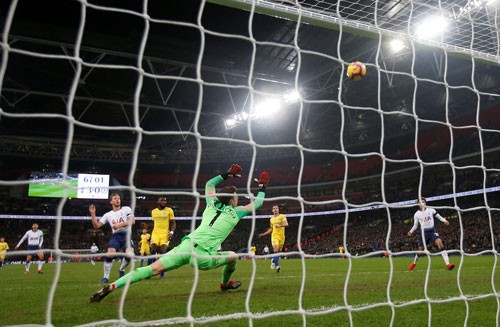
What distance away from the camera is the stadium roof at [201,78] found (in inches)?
508

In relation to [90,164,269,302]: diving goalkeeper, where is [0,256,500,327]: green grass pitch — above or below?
below

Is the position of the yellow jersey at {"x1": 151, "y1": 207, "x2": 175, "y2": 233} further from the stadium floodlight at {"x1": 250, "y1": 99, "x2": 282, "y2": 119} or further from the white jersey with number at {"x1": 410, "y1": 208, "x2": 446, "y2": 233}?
the stadium floodlight at {"x1": 250, "y1": 99, "x2": 282, "y2": 119}

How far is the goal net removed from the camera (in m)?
2.99

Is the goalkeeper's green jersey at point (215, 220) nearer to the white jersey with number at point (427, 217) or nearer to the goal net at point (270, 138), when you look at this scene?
the goal net at point (270, 138)

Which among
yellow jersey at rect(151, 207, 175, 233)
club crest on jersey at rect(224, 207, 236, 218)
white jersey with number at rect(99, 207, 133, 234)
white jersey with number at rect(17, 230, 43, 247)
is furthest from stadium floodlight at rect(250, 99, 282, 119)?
club crest on jersey at rect(224, 207, 236, 218)

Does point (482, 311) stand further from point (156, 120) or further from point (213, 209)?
point (156, 120)

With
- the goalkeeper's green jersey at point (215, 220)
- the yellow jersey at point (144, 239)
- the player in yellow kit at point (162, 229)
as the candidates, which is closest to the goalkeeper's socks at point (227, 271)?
the goalkeeper's green jersey at point (215, 220)

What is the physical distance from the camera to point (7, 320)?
4113mm

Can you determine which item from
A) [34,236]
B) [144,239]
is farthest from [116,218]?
[34,236]

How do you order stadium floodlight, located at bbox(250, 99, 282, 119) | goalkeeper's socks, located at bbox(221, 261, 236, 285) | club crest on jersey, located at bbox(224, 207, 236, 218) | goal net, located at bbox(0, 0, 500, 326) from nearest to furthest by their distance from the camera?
1. goal net, located at bbox(0, 0, 500, 326)
2. club crest on jersey, located at bbox(224, 207, 236, 218)
3. goalkeeper's socks, located at bbox(221, 261, 236, 285)
4. stadium floodlight, located at bbox(250, 99, 282, 119)

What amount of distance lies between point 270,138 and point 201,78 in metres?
20.7

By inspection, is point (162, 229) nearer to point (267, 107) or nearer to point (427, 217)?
point (427, 217)

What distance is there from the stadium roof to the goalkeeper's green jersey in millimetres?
1057

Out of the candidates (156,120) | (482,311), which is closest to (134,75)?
(156,120)
